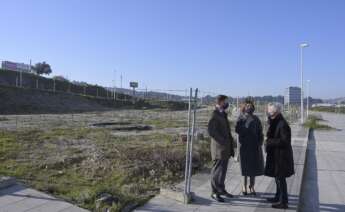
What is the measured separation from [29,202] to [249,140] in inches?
148

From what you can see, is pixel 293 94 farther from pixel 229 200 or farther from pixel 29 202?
pixel 29 202

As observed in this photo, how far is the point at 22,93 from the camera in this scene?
156 ft

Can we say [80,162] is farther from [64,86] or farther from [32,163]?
[64,86]

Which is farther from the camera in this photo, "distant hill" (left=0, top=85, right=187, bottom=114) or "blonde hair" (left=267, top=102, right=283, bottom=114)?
"distant hill" (left=0, top=85, right=187, bottom=114)

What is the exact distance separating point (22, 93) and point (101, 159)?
39325 mm

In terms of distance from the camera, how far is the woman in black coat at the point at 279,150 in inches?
281

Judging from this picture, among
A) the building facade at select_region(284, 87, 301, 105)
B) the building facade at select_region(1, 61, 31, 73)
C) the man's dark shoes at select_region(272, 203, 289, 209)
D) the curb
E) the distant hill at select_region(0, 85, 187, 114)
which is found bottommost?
the man's dark shoes at select_region(272, 203, 289, 209)

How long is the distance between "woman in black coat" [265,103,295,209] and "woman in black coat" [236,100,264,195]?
0.44 metres

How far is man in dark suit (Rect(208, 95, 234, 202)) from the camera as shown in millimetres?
7371

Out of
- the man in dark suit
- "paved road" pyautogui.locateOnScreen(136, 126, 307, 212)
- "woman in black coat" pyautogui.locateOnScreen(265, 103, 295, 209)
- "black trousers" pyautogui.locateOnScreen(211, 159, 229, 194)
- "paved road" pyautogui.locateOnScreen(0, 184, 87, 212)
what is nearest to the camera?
"paved road" pyautogui.locateOnScreen(0, 184, 87, 212)

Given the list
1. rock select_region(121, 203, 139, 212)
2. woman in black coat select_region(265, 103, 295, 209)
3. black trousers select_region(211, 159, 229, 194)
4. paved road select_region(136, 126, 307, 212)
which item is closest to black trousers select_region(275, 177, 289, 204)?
woman in black coat select_region(265, 103, 295, 209)

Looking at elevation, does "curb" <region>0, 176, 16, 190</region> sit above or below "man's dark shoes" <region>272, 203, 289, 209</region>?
above

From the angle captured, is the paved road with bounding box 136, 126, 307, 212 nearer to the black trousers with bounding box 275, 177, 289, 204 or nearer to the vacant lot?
the black trousers with bounding box 275, 177, 289, 204

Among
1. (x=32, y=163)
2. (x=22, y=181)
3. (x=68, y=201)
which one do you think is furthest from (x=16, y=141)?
(x=68, y=201)
